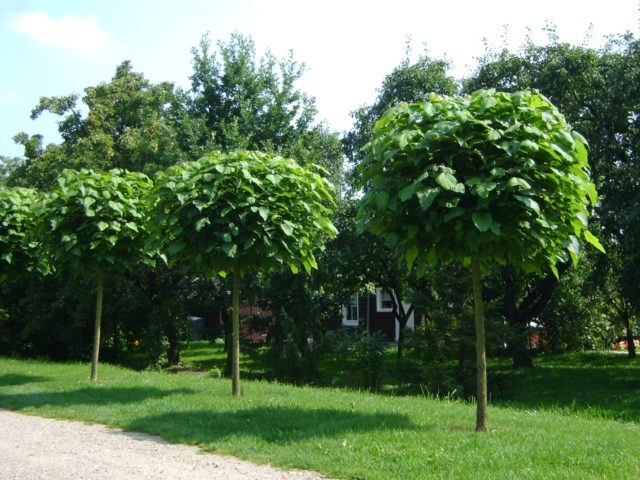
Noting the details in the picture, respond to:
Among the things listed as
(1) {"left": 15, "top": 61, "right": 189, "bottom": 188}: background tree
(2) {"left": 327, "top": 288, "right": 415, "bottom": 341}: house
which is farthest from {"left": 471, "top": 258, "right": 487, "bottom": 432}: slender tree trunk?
(2) {"left": 327, "top": 288, "right": 415, "bottom": 341}: house

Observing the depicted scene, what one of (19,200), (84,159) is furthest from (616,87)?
(84,159)

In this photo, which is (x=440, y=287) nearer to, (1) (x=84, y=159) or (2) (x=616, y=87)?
(2) (x=616, y=87)

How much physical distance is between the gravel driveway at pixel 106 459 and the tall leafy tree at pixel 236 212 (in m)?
→ 3.04

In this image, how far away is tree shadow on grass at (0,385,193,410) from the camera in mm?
11086

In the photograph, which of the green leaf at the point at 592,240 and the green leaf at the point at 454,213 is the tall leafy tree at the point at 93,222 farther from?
the green leaf at the point at 592,240

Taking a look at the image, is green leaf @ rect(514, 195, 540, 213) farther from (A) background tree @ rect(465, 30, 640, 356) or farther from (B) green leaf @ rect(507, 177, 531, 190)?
(A) background tree @ rect(465, 30, 640, 356)

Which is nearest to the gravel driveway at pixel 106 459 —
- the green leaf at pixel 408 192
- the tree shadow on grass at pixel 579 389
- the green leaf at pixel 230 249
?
the green leaf at pixel 230 249

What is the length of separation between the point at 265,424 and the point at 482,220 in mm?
3804

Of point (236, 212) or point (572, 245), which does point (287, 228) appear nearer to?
point (236, 212)

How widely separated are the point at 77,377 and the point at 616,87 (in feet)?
50.9

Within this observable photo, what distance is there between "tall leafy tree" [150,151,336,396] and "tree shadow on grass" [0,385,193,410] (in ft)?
7.95

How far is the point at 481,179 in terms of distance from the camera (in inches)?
292

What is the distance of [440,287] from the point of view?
16812 millimetres

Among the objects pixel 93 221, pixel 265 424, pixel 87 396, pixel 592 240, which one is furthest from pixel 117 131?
pixel 592 240
